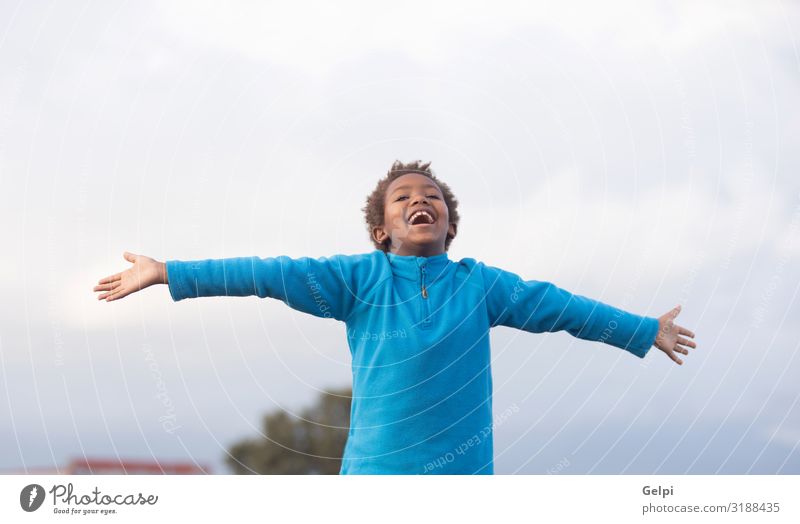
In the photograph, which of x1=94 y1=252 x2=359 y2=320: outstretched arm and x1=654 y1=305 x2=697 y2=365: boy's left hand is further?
x1=654 y1=305 x2=697 y2=365: boy's left hand

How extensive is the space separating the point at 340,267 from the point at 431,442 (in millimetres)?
1079

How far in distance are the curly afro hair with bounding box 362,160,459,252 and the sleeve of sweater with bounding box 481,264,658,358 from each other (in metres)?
0.45

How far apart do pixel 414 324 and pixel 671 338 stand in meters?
1.65

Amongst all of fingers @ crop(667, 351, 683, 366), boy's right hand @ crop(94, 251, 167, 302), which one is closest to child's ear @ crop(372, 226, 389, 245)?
boy's right hand @ crop(94, 251, 167, 302)

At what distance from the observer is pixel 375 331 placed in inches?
193

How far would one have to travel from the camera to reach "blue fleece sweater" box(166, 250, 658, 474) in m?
4.70

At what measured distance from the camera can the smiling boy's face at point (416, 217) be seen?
5129mm
